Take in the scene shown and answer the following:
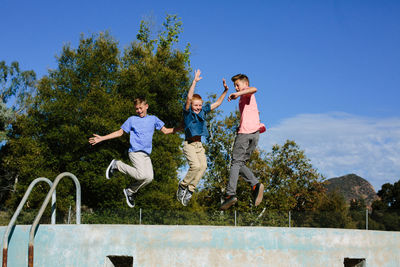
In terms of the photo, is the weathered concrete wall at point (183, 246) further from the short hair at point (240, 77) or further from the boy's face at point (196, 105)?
the short hair at point (240, 77)

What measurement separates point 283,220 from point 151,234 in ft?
56.0

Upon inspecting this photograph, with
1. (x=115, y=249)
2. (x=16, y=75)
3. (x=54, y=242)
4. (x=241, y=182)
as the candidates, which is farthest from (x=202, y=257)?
(x=16, y=75)

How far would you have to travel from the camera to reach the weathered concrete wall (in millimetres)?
4910

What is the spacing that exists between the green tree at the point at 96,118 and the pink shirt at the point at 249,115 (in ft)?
67.6

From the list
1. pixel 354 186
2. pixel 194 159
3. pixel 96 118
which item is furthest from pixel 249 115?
pixel 354 186

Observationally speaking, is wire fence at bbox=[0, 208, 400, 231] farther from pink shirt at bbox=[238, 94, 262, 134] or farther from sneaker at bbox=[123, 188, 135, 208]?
pink shirt at bbox=[238, 94, 262, 134]

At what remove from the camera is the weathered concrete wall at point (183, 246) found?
4910 mm

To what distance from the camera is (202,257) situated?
4.92 m

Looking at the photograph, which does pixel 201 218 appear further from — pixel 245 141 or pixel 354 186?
pixel 354 186

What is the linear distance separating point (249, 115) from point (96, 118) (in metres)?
21.1

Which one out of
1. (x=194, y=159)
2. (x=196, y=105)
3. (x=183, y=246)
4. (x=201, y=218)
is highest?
(x=196, y=105)

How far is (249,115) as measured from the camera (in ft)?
20.6

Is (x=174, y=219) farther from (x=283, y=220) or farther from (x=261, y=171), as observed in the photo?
(x=261, y=171)

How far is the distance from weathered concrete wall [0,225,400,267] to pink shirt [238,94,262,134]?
1.71 metres
